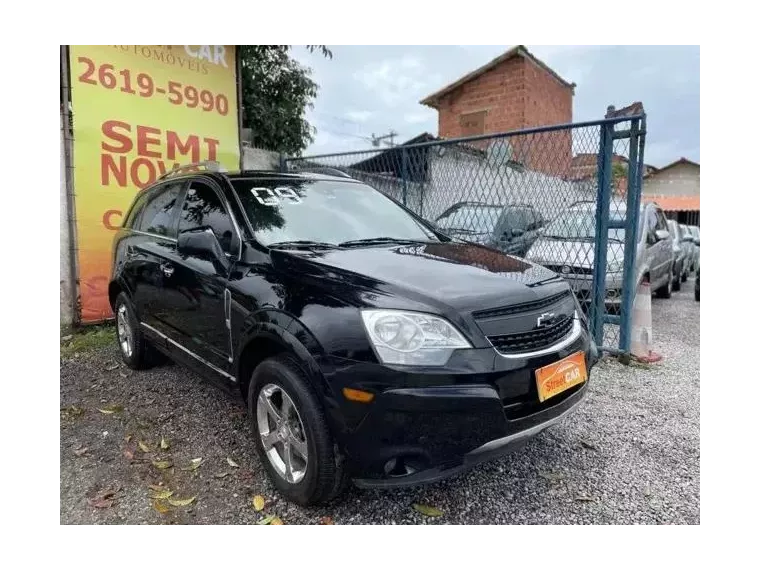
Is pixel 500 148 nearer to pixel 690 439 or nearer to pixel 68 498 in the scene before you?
pixel 690 439

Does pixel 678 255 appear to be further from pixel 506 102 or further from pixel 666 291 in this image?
pixel 506 102

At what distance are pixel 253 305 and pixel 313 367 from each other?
22.8 inches

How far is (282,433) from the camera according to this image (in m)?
2.45

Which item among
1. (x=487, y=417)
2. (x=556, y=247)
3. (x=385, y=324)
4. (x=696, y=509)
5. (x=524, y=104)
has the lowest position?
(x=696, y=509)

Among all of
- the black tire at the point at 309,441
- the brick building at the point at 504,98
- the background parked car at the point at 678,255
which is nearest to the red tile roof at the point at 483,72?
the brick building at the point at 504,98

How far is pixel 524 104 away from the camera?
14125 millimetres

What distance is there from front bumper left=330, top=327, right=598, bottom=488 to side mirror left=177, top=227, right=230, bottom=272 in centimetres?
114

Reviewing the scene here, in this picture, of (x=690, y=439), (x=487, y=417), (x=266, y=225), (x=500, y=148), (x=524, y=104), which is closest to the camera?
(x=487, y=417)

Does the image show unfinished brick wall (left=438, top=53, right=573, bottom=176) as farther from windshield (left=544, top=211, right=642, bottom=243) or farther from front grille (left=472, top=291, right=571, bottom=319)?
front grille (left=472, top=291, right=571, bottom=319)

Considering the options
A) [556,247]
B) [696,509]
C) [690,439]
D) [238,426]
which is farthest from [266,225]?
[556,247]

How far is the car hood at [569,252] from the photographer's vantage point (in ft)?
16.0

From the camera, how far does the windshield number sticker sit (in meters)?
3.12

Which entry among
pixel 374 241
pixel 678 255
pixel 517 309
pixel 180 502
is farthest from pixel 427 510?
pixel 678 255

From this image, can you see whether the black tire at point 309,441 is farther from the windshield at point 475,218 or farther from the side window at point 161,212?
the windshield at point 475,218
